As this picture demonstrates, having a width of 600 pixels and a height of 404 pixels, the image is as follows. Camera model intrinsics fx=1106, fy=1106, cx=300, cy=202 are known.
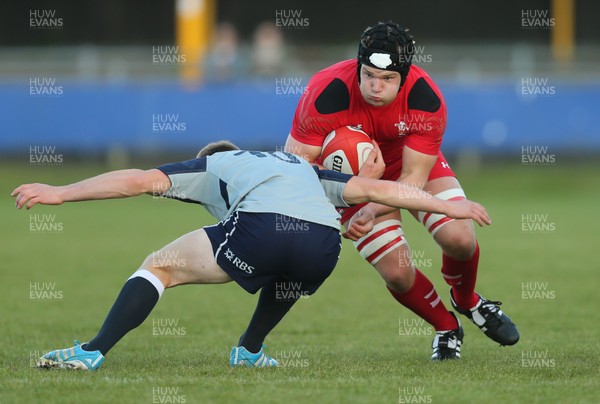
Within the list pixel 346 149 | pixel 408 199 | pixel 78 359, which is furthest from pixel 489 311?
pixel 78 359

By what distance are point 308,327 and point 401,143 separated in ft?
6.84

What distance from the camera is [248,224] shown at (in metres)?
6.09

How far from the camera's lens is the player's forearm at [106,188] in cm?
583

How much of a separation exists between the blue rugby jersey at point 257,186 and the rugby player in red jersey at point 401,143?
2.42ft

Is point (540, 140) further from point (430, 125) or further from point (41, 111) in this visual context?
point (430, 125)

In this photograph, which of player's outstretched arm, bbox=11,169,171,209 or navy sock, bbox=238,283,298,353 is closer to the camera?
player's outstretched arm, bbox=11,169,171,209

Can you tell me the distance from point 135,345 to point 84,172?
14856 millimetres

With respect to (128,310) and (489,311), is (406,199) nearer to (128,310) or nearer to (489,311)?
(128,310)

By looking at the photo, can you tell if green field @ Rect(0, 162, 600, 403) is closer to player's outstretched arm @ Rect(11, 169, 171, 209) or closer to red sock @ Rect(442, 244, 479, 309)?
red sock @ Rect(442, 244, 479, 309)

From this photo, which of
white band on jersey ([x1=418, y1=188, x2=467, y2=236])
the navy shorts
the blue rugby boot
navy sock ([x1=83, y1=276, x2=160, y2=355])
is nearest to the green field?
the blue rugby boot

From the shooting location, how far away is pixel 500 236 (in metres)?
15.9

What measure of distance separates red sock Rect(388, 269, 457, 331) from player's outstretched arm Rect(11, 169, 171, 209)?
2304mm

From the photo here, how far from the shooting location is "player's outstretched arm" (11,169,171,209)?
5.81 meters

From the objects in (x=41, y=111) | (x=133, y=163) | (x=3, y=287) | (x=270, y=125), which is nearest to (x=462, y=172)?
(x=270, y=125)
